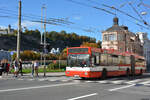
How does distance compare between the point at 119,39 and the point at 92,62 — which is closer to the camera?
the point at 92,62

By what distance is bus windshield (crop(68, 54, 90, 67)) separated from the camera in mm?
16859

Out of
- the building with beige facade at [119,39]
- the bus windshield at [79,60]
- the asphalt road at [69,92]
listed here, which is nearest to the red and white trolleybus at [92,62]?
the bus windshield at [79,60]

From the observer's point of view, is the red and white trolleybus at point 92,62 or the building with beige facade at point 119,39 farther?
the building with beige facade at point 119,39

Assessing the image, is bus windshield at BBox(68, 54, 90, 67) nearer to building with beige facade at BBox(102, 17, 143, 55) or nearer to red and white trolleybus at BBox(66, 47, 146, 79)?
red and white trolleybus at BBox(66, 47, 146, 79)

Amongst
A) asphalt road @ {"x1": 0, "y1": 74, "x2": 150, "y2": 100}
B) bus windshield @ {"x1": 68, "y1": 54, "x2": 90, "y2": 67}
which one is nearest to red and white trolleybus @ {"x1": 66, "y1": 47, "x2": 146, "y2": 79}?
bus windshield @ {"x1": 68, "y1": 54, "x2": 90, "y2": 67}

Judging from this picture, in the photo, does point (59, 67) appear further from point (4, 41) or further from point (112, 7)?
point (4, 41)

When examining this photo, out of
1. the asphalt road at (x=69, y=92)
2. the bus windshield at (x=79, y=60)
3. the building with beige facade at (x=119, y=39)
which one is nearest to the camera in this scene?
the asphalt road at (x=69, y=92)

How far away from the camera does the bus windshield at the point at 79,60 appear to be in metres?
16.9

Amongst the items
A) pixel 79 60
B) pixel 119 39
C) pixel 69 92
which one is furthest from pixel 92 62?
pixel 119 39

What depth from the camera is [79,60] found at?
1722cm

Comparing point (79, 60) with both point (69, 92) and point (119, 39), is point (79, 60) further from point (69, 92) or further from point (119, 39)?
point (119, 39)

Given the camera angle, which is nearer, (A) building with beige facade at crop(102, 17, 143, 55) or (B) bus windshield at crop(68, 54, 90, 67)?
(B) bus windshield at crop(68, 54, 90, 67)

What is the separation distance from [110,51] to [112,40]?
4064 centimetres

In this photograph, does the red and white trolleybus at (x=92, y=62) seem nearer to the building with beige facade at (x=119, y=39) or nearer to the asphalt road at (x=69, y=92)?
the asphalt road at (x=69, y=92)
